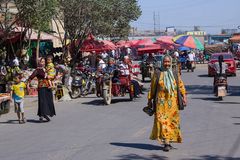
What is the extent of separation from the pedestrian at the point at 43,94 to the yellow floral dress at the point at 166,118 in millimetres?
5315

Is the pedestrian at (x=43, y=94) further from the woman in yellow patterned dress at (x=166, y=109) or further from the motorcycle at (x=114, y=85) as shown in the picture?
the woman in yellow patterned dress at (x=166, y=109)

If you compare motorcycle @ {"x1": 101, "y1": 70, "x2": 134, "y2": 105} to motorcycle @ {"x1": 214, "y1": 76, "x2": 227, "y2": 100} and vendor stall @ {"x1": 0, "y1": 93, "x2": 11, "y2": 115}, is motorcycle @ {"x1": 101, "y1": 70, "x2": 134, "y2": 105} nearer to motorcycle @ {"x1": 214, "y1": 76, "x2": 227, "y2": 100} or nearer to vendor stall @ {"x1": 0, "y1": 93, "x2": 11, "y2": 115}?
Answer: motorcycle @ {"x1": 214, "y1": 76, "x2": 227, "y2": 100}

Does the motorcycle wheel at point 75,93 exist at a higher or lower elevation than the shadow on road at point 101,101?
higher

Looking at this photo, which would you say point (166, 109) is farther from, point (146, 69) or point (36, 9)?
point (146, 69)

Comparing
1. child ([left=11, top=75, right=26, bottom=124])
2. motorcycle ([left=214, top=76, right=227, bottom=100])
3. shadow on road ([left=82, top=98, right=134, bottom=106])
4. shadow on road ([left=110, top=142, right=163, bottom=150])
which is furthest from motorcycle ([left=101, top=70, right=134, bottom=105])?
shadow on road ([left=110, top=142, right=163, bottom=150])

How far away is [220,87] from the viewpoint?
18859 mm

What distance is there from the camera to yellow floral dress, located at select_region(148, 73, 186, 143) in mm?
9227

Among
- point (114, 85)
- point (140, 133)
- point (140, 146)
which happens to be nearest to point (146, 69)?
point (114, 85)

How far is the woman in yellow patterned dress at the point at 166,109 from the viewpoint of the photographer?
9.23m

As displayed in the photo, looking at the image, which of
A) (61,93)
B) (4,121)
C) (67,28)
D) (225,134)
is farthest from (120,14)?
(225,134)

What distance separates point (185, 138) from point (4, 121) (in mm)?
6022

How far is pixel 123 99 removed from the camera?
19906 mm

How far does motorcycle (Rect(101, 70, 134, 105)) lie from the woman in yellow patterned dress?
29.0ft

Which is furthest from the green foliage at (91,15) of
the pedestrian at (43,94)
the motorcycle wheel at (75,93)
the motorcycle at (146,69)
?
the pedestrian at (43,94)
